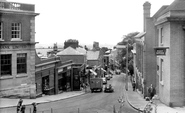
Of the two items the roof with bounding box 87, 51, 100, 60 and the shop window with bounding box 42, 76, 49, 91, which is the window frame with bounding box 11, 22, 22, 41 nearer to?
the shop window with bounding box 42, 76, 49, 91

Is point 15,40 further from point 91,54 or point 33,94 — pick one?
point 91,54

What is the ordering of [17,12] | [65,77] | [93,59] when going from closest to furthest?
[17,12] < [65,77] < [93,59]

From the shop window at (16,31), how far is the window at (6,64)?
7.16 feet

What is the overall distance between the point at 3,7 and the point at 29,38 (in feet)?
14.4

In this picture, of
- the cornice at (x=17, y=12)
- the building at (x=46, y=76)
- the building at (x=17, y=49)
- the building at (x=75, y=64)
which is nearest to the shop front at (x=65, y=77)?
the building at (x=75, y=64)

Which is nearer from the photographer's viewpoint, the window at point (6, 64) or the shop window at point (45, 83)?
Result: the window at point (6, 64)

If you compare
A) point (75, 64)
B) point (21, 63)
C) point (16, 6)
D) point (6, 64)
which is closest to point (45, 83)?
point (21, 63)

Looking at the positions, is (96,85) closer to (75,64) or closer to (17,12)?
(75,64)

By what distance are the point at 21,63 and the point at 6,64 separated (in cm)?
192

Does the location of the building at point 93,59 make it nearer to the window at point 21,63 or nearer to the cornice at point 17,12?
the window at point 21,63

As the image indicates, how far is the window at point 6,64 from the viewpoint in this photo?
26.5 meters

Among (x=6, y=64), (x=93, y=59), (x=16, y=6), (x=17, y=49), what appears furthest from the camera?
(x=93, y=59)

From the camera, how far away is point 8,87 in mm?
26859

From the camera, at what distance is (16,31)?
92.1 feet
